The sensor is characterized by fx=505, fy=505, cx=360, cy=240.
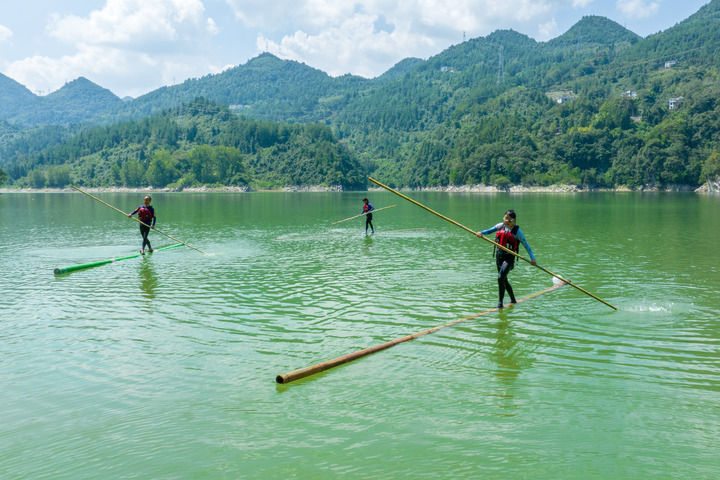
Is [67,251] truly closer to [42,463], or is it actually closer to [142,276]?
[142,276]

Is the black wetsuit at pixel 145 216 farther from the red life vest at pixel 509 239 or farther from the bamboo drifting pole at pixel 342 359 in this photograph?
the red life vest at pixel 509 239

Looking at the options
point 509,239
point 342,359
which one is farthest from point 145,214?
point 509,239

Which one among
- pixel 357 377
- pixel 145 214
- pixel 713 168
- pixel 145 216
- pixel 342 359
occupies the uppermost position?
pixel 713 168

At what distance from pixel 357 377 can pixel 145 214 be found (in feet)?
71.8

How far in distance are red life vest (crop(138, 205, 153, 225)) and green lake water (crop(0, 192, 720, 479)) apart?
6.34 metres

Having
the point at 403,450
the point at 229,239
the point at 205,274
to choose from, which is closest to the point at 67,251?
the point at 229,239

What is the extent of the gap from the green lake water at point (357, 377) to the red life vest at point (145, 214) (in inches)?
250

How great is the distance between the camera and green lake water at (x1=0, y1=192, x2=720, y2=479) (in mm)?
7672

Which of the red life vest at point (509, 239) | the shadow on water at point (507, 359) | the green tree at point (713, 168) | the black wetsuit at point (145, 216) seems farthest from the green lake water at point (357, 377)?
the green tree at point (713, 168)

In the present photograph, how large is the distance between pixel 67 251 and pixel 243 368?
25527 mm

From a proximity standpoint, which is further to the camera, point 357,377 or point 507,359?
point 507,359

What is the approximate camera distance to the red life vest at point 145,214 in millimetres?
28312

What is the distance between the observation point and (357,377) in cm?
1076

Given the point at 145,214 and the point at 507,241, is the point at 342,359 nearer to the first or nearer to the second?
the point at 507,241
